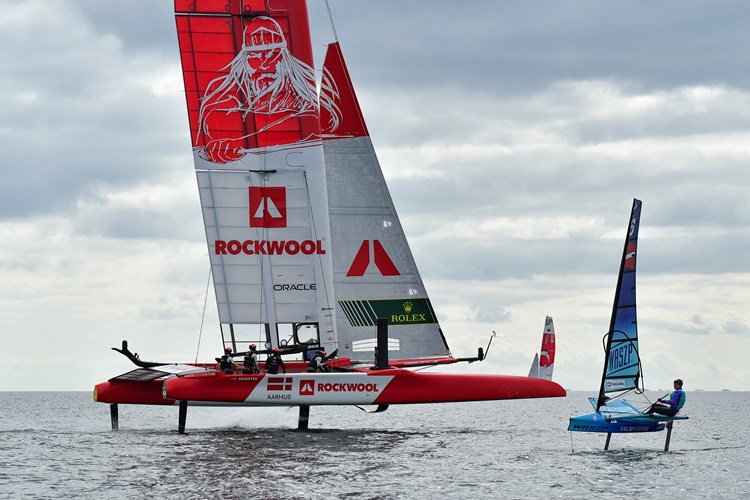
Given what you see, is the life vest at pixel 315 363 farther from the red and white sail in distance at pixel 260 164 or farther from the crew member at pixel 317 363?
the red and white sail in distance at pixel 260 164

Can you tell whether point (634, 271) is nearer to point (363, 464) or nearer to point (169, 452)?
point (363, 464)

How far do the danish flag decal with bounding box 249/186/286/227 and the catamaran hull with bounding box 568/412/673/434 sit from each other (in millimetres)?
8550

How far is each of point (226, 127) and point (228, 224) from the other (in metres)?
2.27

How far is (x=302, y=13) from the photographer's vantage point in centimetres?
2486

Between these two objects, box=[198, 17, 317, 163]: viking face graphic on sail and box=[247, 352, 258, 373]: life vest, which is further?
box=[198, 17, 317, 163]: viking face graphic on sail

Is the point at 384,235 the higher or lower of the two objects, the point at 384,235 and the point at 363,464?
the higher

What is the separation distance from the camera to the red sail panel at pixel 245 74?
24.4 m

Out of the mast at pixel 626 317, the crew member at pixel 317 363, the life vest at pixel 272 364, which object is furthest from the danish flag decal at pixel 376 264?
the mast at pixel 626 317

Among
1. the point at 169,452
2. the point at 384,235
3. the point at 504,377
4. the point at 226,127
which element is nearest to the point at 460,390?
the point at 504,377

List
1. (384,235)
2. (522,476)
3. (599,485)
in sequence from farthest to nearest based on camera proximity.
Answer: (384,235) → (522,476) → (599,485)

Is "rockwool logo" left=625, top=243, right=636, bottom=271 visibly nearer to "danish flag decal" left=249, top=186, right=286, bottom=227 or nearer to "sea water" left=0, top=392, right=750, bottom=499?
"sea water" left=0, top=392, right=750, bottom=499

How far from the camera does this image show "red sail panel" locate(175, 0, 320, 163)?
24438 millimetres

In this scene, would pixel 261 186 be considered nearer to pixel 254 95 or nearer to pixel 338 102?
pixel 254 95

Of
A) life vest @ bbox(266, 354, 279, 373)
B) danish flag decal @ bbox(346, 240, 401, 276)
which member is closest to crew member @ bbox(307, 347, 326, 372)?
life vest @ bbox(266, 354, 279, 373)
